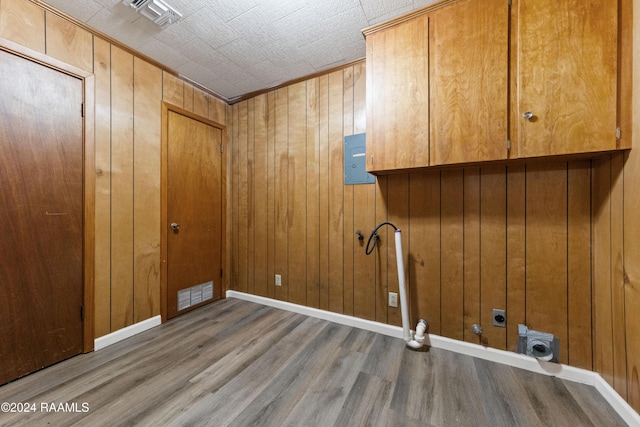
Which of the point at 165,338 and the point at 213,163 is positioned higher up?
the point at 213,163

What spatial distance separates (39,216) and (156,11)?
160cm

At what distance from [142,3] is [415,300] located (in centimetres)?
292

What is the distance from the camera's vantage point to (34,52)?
1.59 m

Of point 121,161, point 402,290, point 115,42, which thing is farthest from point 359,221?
point 115,42

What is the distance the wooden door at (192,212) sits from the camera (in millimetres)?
2438

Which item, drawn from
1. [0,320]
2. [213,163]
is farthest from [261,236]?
[0,320]

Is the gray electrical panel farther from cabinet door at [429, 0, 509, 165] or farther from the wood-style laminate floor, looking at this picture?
the wood-style laminate floor

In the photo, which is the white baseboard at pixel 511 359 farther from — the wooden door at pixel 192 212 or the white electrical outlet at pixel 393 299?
the wooden door at pixel 192 212

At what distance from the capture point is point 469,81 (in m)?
1.53

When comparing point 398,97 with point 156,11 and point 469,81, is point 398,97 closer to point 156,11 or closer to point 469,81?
point 469,81

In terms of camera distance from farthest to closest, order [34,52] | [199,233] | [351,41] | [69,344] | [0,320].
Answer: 1. [199,233]
2. [351,41]
3. [69,344]
4. [34,52]
5. [0,320]

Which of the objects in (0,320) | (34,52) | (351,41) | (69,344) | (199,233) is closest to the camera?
(0,320)

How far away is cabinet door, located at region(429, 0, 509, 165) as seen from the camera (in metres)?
1.45

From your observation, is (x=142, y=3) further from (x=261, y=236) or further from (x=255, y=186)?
(x=261, y=236)
